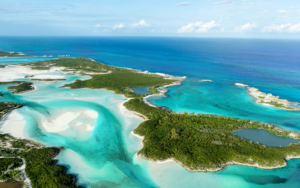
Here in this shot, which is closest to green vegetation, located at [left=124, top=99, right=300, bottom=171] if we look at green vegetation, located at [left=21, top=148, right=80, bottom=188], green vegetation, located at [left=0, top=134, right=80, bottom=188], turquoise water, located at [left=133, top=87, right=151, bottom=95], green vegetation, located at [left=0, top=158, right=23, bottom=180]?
green vegetation, located at [left=21, top=148, right=80, bottom=188]

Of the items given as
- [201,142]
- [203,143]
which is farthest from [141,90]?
[203,143]

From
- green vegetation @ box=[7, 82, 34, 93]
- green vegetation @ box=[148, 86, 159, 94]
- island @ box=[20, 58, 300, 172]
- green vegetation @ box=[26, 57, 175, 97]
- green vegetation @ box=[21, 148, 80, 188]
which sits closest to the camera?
green vegetation @ box=[21, 148, 80, 188]

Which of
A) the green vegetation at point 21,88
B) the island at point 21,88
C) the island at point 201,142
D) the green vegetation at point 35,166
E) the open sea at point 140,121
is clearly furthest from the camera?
the green vegetation at point 21,88

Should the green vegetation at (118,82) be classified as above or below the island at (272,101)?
above

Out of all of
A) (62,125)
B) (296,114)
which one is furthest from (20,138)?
(296,114)

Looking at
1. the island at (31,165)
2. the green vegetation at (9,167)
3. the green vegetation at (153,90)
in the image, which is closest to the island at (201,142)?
the green vegetation at (153,90)

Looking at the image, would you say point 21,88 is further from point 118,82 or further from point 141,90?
point 141,90

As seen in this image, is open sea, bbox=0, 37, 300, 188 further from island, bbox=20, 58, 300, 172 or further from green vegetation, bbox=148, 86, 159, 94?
green vegetation, bbox=148, 86, 159, 94

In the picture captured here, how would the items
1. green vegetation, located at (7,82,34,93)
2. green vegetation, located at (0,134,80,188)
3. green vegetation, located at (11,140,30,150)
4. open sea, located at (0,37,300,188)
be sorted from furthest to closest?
green vegetation, located at (7,82,34,93) < green vegetation, located at (11,140,30,150) < open sea, located at (0,37,300,188) < green vegetation, located at (0,134,80,188)

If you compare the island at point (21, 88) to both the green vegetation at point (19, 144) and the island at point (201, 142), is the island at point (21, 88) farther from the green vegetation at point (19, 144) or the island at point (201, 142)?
the island at point (201, 142)
